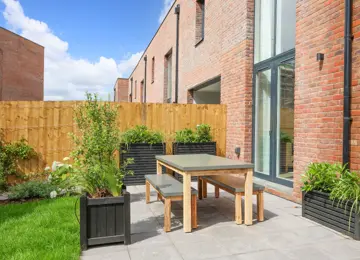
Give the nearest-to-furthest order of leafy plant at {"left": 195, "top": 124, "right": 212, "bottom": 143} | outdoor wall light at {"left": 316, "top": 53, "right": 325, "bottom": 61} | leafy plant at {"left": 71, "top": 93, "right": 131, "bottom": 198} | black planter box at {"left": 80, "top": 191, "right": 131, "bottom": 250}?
black planter box at {"left": 80, "top": 191, "right": 131, "bottom": 250} → leafy plant at {"left": 71, "top": 93, "right": 131, "bottom": 198} → outdoor wall light at {"left": 316, "top": 53, "right": 325, "bottom": 61} → leafy plant at {"left": 195, "top": 124, "right": 212, "bottom": 143}

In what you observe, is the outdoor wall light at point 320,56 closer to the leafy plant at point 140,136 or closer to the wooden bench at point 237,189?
the wooden bench at point 237,189

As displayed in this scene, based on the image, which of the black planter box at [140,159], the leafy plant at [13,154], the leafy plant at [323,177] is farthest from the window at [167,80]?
the leafy plant at [323,177]

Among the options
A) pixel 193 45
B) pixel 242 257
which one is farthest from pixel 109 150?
pixel 193 45

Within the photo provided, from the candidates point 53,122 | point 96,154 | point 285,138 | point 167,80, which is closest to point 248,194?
point 96,154

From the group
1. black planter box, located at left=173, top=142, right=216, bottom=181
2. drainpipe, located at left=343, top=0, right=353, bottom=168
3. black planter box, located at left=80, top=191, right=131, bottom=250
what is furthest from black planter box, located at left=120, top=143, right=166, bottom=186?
drainpipe, located at left=343, top=0, right=353, bottom=168

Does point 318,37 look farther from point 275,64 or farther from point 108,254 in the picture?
point 108,254

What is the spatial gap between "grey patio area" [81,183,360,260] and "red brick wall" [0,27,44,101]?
17.1 meters

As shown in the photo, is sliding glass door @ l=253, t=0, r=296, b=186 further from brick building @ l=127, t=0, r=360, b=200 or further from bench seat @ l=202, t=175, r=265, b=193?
bench seat @ l=202, t=175, r=265, b=193

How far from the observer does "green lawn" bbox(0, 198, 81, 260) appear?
2588 mm

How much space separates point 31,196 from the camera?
488 centimetres

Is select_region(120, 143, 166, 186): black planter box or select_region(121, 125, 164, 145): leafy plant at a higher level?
select_region(121, 125, 164, 145): leafy plant

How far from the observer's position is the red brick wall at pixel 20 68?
17.0 metres

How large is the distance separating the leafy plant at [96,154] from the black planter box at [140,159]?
9.55 ft

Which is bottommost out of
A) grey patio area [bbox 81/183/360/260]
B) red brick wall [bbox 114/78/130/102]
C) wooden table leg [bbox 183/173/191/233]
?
grey patio area [bbox 81/183/360/260]
